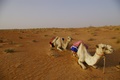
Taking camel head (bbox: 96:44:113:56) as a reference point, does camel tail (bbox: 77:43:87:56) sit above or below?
below

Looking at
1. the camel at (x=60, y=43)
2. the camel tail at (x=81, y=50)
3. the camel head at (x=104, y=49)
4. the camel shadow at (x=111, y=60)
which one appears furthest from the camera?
the camel at (x=60, y=43)

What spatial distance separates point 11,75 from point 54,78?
199 cm

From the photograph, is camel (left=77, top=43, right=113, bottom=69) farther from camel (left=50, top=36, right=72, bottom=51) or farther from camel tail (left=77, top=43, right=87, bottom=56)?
camel (left=50, top=36, right=72, bottom=51)

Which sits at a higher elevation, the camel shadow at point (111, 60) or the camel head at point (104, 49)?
the camel head at point (104, 49)

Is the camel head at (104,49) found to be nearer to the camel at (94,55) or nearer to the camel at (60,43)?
the camel at (94,55)

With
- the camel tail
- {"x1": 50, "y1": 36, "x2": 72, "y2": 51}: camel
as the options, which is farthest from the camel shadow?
{"x1": 50, "y1": 36, "x2": 72, "y2": 51}: camel

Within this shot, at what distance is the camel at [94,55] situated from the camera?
8.87 metres

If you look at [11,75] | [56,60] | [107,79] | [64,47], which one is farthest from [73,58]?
[11,75]

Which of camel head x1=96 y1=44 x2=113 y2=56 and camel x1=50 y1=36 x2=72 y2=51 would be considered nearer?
camel head x1=96 y1=44 x2=113 y2=56

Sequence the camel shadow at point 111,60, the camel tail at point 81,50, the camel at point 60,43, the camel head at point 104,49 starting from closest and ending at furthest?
the camel head at point 104,49
the camel tail at point 81,50
the camel shadow at point 111,60
the camel at point 60,43

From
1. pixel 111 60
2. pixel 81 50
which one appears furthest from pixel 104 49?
pixel 111 60

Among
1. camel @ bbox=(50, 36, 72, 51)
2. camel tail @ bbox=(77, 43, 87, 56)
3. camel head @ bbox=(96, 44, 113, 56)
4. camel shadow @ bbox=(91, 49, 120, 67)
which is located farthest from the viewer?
camel @ bbox=(50, 36, 72, 51)

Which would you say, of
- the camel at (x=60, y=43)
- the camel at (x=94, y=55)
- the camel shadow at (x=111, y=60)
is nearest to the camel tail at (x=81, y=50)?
the camel at (x=94, y=55)

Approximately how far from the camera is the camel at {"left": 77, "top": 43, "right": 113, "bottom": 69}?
8871 mm
